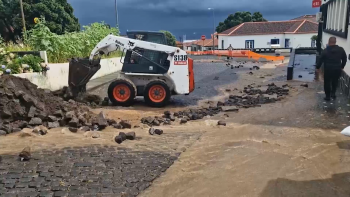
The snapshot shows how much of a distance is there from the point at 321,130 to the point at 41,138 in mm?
5870

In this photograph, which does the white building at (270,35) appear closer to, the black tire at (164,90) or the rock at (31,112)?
the black tire at (164,90)

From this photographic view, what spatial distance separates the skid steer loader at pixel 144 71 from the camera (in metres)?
9.69

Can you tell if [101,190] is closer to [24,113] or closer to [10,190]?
[10,190]

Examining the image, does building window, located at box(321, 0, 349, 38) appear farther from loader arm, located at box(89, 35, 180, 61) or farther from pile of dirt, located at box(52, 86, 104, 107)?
pile of dirt, located at box(52, 86, 104, 107)

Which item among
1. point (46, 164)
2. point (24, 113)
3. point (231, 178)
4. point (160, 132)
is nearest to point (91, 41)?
point (24, 113)

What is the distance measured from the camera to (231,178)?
459 centimetres

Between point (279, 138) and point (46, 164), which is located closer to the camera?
point (46, 164)

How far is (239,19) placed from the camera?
6494 centimetres

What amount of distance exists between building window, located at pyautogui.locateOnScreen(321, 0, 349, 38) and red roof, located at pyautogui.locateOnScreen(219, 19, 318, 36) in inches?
1419

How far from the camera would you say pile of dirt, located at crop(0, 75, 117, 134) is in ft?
22.0

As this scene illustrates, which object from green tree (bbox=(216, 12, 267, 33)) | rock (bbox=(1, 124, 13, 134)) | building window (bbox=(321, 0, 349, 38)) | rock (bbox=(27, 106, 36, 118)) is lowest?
rock (bbox=(1, 124, 13, 134))

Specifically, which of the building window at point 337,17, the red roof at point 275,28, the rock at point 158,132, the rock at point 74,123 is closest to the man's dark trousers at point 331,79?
the building window at point 337,17

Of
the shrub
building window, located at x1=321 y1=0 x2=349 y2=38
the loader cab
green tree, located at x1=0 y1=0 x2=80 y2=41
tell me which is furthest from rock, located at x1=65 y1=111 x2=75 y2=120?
green tree, located at x1=0 y1=0 x2=80 y2=41

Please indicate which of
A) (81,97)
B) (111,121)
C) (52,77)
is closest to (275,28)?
(52,77)
